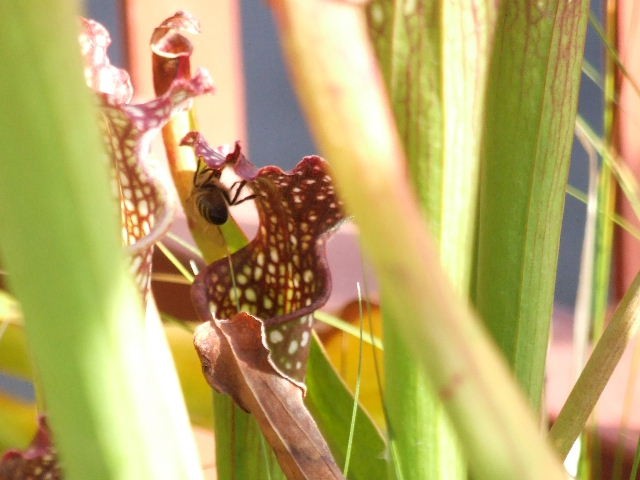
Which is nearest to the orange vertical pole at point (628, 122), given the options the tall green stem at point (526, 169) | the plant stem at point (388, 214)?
the tall green stem at point (526, 169)

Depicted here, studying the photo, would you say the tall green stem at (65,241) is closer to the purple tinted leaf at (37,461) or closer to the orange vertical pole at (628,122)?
the purple tinted leaf at (37,461)

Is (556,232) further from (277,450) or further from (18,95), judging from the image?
(18,95)

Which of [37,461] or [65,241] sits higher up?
[65,241]

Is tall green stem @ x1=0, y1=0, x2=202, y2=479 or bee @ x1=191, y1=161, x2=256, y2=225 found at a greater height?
tall green stem @ x1=0, y1=0, x2=202, y2=479

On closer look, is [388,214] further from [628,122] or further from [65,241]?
[628,122]

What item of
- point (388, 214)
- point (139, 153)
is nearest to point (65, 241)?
point (388, 214)

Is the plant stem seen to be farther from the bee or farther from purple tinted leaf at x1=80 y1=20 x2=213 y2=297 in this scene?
the bee

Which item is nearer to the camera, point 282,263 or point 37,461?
point 37,461

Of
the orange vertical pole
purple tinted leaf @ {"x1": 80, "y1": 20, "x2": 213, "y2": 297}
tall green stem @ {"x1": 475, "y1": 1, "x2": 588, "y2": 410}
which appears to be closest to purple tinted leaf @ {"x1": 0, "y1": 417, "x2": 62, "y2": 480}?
purple tinted leaf @ {"x1": 80, "y1": 20, "x2": 213, "y2": 297}
